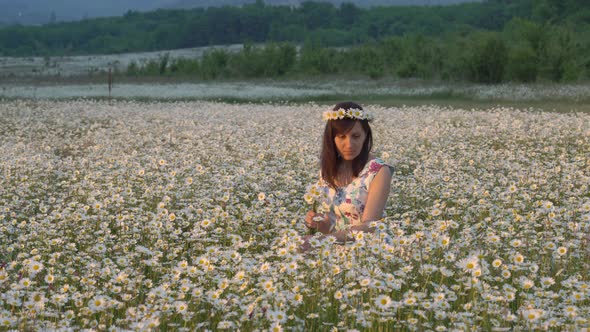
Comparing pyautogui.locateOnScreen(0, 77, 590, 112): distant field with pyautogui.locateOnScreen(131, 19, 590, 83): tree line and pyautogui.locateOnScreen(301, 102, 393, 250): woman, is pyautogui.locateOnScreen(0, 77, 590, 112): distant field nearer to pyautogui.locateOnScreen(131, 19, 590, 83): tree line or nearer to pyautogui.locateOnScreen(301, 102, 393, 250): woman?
pyautogui.locateOnScreen(131, 19, 590, 83): tree line

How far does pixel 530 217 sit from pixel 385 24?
129050mm

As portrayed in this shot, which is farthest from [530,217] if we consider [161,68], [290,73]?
[161,68]

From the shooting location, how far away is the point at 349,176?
19.0 feet

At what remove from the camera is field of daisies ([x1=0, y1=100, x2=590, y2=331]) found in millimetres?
3798

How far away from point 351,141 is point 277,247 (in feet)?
3.77

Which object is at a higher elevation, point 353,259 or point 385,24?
point 385,24

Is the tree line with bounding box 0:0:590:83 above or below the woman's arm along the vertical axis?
above

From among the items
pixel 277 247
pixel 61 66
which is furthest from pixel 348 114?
pixel 61 66

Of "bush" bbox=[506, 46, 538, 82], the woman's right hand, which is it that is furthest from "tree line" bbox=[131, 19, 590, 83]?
the woman's right hand

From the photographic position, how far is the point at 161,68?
5959 centimetres

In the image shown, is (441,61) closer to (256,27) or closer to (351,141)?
(351,141)

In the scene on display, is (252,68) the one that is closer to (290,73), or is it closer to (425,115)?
(290,73)

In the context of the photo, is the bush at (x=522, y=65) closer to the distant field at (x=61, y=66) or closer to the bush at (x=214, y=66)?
the bush at (x=214, y=66)

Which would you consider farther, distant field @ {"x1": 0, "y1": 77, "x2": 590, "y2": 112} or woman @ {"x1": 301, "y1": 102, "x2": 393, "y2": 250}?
distant field @ {"x1": 0, "y1": 77, "x2": 590, "y2": 112}
